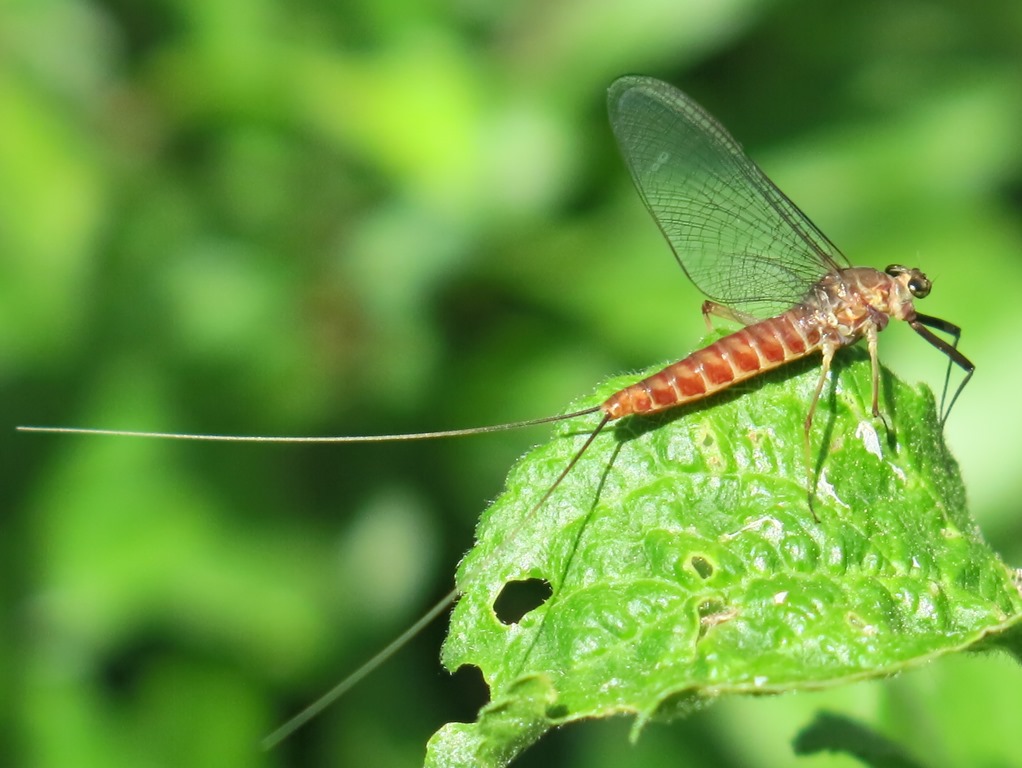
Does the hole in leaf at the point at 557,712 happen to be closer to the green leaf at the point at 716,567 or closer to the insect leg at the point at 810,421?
the green leaf at the point at 716,567

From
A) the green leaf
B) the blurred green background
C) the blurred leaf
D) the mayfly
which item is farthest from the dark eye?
the blurred green background

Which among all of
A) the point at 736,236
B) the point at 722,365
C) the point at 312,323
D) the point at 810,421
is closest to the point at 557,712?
the point at 810,421

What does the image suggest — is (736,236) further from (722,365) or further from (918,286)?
(722,365)

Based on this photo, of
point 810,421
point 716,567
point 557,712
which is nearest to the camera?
point 557,712

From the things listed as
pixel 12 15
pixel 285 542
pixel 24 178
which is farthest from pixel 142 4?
pixel 285 542

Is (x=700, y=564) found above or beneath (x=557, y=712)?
above

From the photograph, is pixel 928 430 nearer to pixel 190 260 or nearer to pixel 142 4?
pixel 190 260
